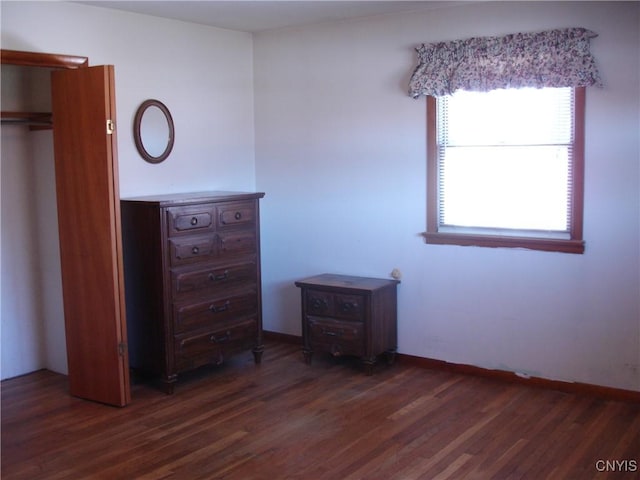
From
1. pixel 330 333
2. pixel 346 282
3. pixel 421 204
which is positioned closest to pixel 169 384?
pixel 330 333

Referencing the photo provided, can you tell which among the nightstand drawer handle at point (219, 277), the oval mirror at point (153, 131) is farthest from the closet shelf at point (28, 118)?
the nightstand drawer handle at point (219, 277)

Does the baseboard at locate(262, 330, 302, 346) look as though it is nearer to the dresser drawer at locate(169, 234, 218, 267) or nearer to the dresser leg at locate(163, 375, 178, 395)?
the dresser drawer at locate(169, 234, 218, 267)

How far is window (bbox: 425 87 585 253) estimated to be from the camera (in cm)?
423

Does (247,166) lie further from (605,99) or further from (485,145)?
(605,99)

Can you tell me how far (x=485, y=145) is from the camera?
453cm

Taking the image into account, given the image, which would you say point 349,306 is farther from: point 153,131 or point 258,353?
point 153,131

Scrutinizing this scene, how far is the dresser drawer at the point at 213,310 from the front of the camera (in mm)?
4449

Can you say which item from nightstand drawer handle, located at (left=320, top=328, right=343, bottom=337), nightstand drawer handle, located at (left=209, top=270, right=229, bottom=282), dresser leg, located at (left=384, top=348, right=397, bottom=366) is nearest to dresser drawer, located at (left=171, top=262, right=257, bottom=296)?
nightstand drawer handle, located at (left=209, top=270, right=229, bottom=282)

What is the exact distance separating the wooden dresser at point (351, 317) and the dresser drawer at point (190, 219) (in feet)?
2.62

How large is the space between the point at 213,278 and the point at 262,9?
5.68 feet

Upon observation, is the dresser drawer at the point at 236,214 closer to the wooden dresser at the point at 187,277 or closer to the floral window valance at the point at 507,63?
the wooden dresser at the point at 187,277

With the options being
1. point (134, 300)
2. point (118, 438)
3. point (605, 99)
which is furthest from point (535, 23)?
point (118, 438)

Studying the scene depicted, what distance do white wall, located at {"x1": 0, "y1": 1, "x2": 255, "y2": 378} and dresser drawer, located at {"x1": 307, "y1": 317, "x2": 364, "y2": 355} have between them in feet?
4.31

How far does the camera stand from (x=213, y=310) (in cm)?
464
